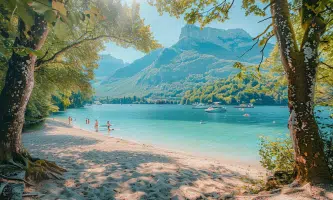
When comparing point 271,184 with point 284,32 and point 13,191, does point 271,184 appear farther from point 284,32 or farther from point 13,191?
point 13,191

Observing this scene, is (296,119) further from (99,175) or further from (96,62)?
(96,62)

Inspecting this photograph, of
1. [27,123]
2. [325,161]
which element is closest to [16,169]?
[325,161]

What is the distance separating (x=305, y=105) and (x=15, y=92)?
20.9ft

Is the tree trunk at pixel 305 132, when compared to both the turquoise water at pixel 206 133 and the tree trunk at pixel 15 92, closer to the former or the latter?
the turquoise water at pixel 206 133

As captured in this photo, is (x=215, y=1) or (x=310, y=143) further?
(x=215, y=1)

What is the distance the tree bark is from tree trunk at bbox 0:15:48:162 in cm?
573

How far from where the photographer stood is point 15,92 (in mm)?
4516

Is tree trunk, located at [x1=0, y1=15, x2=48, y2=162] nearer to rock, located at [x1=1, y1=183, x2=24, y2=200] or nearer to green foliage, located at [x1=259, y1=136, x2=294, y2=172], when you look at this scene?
rock, located at [x1=1, y1=183, x2=24, y2=200]

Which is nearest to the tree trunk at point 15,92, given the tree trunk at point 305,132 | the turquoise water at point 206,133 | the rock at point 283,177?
the tree trunk at point 305,132

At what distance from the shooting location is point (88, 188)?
476 centimetres

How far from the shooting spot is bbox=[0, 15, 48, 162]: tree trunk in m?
4.46

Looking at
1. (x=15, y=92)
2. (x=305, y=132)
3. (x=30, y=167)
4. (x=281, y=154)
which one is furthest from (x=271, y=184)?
(x=15, y=92)

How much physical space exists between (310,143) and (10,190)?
5468mm

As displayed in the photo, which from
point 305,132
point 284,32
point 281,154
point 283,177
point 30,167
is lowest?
point 283,177
